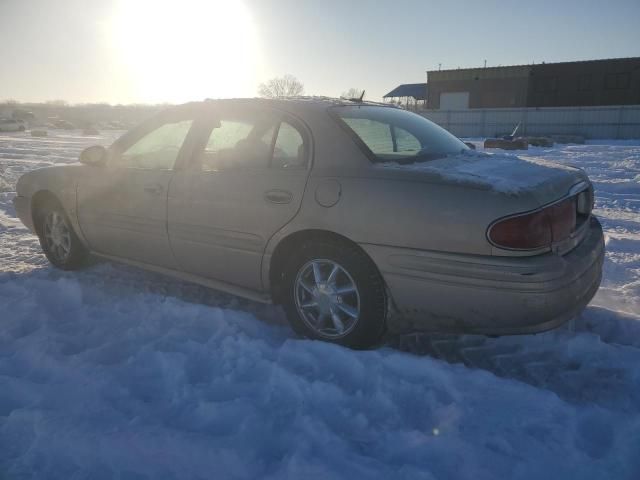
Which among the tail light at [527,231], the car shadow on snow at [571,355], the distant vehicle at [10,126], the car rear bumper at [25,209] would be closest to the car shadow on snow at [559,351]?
the car shadow on snow at [571,355]

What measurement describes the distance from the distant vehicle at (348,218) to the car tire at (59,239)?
0.45 meters

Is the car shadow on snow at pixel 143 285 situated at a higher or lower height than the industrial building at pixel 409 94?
lower

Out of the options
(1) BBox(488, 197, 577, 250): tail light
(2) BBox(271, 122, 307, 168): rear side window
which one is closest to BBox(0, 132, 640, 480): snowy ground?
(1) BBox(488, 197, 577, 250): tail light

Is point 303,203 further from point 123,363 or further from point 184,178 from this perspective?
point 123,363

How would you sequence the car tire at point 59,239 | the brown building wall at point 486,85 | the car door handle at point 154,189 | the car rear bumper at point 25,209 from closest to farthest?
the car door handle at point 154,189, the car tire at point 59,239, the car rear bumper at point 25,209, the brown building wall at point 486,85

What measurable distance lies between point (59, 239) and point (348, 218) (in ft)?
10.4

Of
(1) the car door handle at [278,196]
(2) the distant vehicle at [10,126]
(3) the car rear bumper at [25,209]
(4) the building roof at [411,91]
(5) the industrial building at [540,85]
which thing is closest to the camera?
(1) the car door handle at [278,196]

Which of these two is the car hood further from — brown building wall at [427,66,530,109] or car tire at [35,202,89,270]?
brown building wall at [427,66,530,109]

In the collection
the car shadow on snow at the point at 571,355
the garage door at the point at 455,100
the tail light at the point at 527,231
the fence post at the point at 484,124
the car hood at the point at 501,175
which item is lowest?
the car shadow on snow at the point at 571,355

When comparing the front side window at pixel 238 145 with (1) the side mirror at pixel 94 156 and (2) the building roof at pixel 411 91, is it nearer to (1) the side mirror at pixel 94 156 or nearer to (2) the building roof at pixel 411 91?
(1) the side mirror at pixel 94 156

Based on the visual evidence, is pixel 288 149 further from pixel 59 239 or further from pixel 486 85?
pixel 486 85

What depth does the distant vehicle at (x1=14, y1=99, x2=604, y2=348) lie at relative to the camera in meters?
2.41

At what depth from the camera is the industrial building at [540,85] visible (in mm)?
37688

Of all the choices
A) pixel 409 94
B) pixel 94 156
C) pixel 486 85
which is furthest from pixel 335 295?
pixel 409 94
